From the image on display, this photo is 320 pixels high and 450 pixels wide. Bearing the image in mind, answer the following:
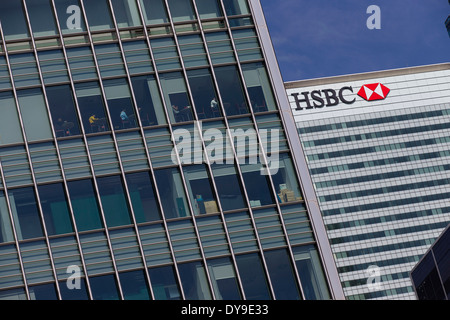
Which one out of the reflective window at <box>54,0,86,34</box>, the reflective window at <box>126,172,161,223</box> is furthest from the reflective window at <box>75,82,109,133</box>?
the reflective window at <box>54,0,86,34</box>

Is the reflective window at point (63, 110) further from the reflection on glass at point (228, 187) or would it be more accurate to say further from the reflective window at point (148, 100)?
the reflection on glass at point (228, 187)

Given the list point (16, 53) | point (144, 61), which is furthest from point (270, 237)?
point (16, 53)

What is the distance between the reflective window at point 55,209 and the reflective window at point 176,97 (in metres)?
5.83

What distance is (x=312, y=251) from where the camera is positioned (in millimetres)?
34156

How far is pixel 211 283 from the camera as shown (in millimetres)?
33219

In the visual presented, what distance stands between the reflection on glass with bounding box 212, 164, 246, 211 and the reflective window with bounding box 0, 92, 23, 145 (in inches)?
336

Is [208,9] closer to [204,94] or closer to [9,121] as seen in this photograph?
[204,94]

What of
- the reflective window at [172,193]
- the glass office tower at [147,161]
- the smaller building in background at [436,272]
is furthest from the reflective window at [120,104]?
the smaller building in background at [436,272]

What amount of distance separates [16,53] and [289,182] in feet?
43.5

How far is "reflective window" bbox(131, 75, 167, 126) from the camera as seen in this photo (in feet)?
117

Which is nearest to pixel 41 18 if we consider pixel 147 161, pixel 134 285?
pixel 147 161

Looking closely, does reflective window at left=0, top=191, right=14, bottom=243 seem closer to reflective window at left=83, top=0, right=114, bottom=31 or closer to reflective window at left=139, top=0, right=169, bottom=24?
reflective window at left=83, top=0, right=114, bottom=31

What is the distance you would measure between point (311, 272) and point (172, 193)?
6.67 meters
